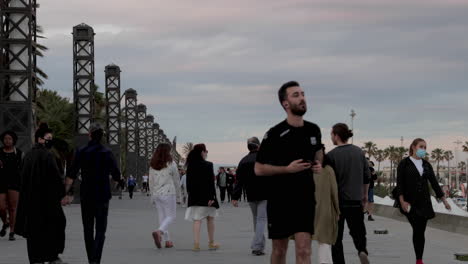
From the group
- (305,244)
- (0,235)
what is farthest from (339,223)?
(0,235)

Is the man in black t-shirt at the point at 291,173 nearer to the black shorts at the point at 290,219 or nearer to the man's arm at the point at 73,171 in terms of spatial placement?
the black shorts at the point at 290,219

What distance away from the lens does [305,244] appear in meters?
7.76

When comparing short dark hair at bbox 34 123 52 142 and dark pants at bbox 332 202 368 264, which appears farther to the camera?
short dark hair at bbox 34 123 52 142

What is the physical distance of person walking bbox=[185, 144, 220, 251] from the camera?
16.0m

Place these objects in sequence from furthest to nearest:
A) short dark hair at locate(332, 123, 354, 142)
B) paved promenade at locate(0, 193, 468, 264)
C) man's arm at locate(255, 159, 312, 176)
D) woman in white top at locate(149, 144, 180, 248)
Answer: woman in white top at locate(149, 144, 180, 248)
paved promenade at locate(0, 193, 468, 264)
short dark hair at locate(332, 123, 354, 142)
man's arm at locate(255, 159, 312, 176)

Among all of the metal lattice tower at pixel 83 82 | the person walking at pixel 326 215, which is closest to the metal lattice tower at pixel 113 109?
the metal lattice tower at pixel 83 82

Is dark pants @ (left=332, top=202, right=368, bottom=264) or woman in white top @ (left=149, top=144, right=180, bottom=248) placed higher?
woman in white top @ (left=149, top=144, right=180, bottom=248)

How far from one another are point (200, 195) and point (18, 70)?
14.5 metres

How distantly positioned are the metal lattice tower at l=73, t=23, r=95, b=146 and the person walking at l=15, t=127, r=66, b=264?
30.9m

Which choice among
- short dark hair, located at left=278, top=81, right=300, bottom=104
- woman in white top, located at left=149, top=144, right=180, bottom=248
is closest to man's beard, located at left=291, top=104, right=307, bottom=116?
short dark hair, located at left=278, top=81, right=300, bottom=104

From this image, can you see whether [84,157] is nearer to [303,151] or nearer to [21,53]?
[303,151]

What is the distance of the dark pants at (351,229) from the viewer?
1177 centimetres

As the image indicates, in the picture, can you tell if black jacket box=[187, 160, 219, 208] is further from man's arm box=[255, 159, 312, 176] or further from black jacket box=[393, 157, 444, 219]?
man's arm box=[255, 159, 312, 176]

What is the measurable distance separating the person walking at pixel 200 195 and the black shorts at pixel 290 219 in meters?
8.19
